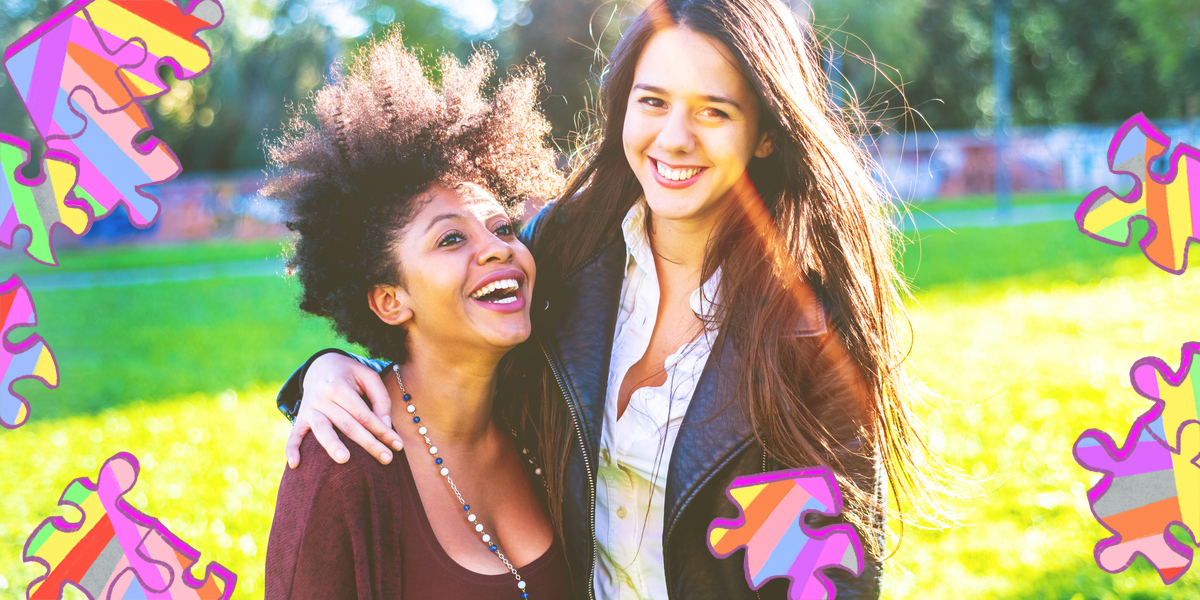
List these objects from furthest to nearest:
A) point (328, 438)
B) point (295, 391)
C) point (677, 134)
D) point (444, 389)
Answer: point (295, 391), point (444, 389), point (677, 134), point (328, 438)

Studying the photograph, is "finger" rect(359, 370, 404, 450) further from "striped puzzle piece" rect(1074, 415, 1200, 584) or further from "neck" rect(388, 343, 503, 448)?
"striped puzzle piece" rect(1074, 415, 1200, 584)

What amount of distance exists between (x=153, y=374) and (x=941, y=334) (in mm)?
8237

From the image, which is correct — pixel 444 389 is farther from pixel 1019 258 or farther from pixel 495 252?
pixel 1019 258

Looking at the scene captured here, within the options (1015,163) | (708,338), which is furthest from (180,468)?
(1015,163)

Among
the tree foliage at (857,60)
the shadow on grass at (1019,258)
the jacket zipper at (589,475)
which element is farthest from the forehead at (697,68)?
the tree foliage at (857,60)

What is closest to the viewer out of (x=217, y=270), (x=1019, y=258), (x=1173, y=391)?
(x=1173, y=391)

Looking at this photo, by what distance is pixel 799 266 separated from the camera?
2648 millimetres

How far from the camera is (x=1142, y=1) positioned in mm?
22219

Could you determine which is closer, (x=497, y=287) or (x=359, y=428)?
(x=359, y=428)

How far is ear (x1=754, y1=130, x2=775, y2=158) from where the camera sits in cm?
275

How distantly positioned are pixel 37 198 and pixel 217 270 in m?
18.2

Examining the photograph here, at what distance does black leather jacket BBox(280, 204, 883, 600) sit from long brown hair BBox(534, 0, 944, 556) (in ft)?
0.19

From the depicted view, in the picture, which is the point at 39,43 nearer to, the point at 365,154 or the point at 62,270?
the point at 365,154

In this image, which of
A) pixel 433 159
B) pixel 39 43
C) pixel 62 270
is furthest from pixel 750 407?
pixel 62 270
